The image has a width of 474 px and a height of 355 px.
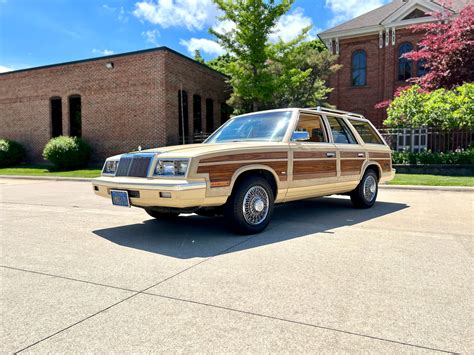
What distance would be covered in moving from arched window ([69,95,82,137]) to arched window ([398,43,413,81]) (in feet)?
69.8

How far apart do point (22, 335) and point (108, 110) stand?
60.5 feet

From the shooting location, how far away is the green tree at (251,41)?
1753 cm

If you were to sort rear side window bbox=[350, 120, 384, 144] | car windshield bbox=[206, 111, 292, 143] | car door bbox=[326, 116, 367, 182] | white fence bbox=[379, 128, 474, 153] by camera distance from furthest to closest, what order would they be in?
white fence bbox=[379, 128, 474, 153], rear side window bbox=[350, 120, 384, 144], car door bbox=[326, 116, 367, 182], car windshield bbox=[206, 111, 292, 143]

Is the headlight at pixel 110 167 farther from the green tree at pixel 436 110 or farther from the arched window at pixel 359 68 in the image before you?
the arched window at pixel 359 68

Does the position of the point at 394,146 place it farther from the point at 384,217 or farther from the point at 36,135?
the point at 36,135

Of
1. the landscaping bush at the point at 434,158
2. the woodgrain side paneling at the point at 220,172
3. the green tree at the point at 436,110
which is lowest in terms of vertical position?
the woodgrain side paneling at the point at 220,172

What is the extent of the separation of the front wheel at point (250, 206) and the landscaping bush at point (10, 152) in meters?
20.9

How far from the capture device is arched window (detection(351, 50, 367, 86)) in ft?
89.9

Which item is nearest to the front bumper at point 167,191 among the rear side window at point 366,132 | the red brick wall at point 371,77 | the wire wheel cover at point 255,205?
the wire wheel cover at point 255,205

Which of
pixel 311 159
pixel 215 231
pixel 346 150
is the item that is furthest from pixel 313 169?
pixel 215 231

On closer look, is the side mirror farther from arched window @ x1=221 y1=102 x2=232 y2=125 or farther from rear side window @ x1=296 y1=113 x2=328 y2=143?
arched window @ x1=221 y1=102 x2=232 y2=125

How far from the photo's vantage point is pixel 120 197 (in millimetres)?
4727

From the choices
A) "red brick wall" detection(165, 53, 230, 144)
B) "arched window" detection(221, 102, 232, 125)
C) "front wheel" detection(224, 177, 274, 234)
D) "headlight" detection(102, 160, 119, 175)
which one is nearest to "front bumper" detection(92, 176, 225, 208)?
"front wheel" detection(224, 177, 274, 234)

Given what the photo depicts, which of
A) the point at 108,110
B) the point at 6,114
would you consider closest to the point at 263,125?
the point at 108,110
